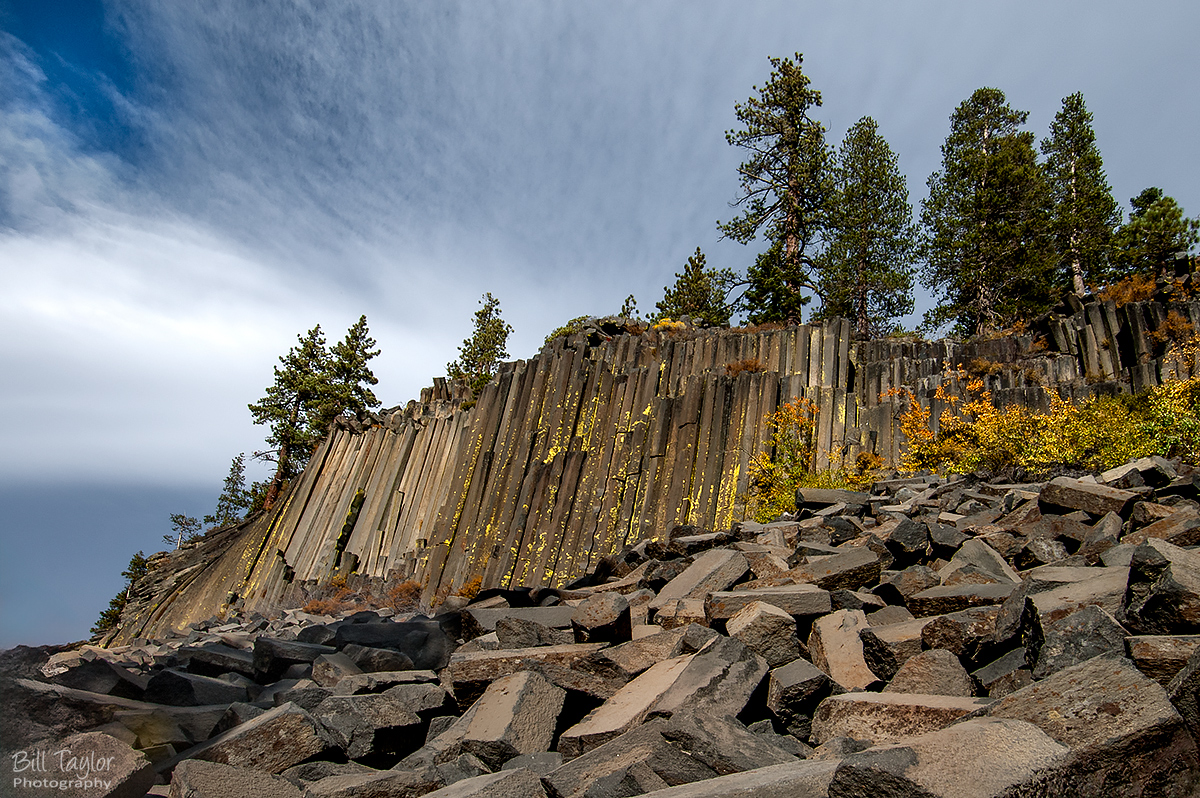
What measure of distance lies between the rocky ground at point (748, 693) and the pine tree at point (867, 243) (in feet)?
83.3

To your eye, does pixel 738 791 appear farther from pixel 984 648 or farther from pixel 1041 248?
pixel 1041 248

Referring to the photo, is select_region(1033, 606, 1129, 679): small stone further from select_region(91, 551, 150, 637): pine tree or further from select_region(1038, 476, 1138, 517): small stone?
select_region(91, 551, 150, 637): pine tree

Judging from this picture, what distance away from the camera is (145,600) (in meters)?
23.3

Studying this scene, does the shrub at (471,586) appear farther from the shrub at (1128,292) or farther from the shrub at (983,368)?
the shrub at (1128,292)

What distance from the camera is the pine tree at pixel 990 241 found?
97.4 ft

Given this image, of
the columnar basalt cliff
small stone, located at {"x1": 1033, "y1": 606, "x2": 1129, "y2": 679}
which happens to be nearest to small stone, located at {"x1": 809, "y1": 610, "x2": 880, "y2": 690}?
small stone, located at {"x1": 1033, "y1": 606, "x2": 1129, "y2": 679}

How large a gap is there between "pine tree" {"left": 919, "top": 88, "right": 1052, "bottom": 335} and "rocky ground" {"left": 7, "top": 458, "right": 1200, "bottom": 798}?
27852 mm

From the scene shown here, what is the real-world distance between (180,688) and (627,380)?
418 inches

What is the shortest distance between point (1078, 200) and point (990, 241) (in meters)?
7.25

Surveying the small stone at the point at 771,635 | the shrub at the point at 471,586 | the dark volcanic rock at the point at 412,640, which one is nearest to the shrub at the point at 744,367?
the shrub at the point at 471,586

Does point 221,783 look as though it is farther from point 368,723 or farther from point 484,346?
point 484,346

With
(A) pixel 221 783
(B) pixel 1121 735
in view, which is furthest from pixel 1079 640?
(A) pixel 221 783

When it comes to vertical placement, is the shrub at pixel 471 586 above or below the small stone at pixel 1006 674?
below

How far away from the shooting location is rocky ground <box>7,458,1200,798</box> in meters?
2.07
